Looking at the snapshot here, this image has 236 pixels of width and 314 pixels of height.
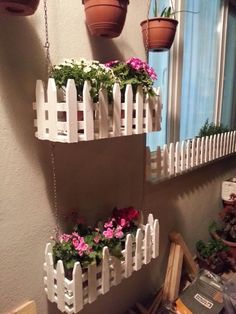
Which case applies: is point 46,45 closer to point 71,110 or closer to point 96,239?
point 71,110

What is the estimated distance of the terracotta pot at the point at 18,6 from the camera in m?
0.63

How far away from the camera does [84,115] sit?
2.47 feet

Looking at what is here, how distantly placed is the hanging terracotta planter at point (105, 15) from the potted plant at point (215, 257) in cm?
145

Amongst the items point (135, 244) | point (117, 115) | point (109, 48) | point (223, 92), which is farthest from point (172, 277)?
point (223, 92)

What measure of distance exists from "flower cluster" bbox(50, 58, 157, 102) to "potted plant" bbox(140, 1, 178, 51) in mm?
277

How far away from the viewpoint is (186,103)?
69.9 inches

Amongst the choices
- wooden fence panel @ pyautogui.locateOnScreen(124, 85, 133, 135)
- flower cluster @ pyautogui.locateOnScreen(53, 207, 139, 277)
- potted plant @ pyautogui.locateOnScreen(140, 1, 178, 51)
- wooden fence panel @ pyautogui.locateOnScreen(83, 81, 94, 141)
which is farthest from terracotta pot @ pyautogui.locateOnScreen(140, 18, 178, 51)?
flower cluster @ pyautogui.locateOnScreen(53, 207, 139, 277)

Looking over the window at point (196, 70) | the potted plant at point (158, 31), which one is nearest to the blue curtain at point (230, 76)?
the window at point (196, 70)

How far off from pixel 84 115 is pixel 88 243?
40cm

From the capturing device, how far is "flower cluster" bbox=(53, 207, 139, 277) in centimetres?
84

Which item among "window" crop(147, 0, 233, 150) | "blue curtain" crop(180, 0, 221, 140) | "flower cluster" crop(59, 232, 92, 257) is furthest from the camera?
"blue curtain" crop(180, 0, 221, 140)

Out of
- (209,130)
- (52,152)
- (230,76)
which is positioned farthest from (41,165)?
(230,76)

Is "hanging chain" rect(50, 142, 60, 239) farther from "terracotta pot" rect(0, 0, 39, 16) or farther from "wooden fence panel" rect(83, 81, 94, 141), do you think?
"terracotta pot" rect(0, 0, 39, 16)

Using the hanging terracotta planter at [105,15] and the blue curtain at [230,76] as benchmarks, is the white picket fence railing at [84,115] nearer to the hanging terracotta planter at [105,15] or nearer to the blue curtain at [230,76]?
the hanging terracotta planter at [105,15]
